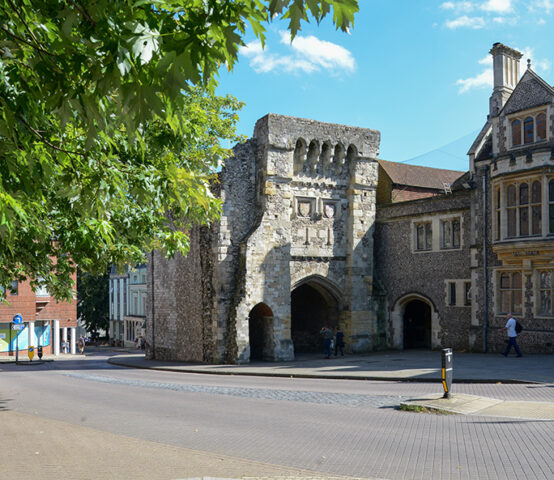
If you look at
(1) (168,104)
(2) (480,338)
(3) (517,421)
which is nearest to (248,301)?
(2) (480,338)

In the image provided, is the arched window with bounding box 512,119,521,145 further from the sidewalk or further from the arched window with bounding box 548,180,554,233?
the sidewalk

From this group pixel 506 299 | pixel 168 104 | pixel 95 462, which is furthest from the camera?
pixel 506 299

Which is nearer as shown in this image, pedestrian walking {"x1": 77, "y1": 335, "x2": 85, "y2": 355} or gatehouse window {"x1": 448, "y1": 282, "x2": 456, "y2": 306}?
gatehouse window {"x1": 448, "y1": 282, "x2": 456, "y2": 306}

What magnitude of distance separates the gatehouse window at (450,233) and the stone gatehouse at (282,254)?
421 cm

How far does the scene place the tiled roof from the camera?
35419 mm

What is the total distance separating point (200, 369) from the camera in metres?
26.6

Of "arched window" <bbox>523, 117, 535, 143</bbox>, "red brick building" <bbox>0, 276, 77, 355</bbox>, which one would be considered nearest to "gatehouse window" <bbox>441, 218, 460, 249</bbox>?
"arched window" <bbox>523, 117, 535, 143</bbox>

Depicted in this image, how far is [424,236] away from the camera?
30250 mm

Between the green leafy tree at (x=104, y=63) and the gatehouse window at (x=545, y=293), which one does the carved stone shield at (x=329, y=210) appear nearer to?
the gatehouse window at (x=545, y=293)

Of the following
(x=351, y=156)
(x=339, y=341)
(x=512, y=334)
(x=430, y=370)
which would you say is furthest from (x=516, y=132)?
(x=339, y=341)

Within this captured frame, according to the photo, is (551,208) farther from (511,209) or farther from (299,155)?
(299,155)

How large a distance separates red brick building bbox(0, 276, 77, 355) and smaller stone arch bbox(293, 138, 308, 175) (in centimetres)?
2119

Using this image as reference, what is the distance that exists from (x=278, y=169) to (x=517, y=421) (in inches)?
775

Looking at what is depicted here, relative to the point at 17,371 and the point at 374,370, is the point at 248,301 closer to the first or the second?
the point at 374,370
